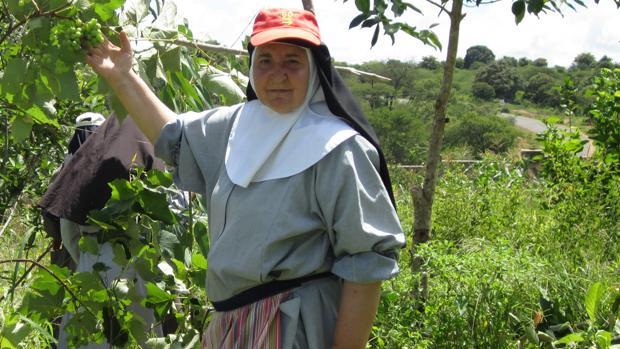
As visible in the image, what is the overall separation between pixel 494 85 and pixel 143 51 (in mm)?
59493

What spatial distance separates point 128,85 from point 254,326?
26.7 inches

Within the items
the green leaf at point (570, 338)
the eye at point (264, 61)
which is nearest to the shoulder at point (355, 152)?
the eye at point (264, 61)

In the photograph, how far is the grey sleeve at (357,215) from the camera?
1854 millimetres

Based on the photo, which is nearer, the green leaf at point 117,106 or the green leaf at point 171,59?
the green leaf at point 117,106

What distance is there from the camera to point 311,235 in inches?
76.3

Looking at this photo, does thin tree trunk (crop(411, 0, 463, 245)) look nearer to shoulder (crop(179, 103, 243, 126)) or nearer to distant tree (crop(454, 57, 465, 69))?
shoulder (crop(179, 103, 243, 126))

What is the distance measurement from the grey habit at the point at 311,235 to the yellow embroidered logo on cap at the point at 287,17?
318mm

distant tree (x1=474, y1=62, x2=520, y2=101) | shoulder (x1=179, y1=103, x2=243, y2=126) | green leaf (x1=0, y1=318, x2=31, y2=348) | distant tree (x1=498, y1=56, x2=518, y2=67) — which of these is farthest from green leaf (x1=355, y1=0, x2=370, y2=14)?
distant tree (x1=498, y1=56, x2=518, y2=67)

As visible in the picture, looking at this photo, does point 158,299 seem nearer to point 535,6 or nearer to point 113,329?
point 113,329

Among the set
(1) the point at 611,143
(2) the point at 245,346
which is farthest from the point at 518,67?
(2) the point at 245,346

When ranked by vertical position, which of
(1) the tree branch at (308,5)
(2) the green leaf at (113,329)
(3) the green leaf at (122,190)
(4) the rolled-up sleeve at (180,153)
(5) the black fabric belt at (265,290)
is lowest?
(2) the green leaf at (113,329)

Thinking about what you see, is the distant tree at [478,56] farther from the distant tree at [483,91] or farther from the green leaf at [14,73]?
the green leaf at [14,73]

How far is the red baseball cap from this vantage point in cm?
193

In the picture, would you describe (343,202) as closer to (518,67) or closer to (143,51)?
(143,51)
